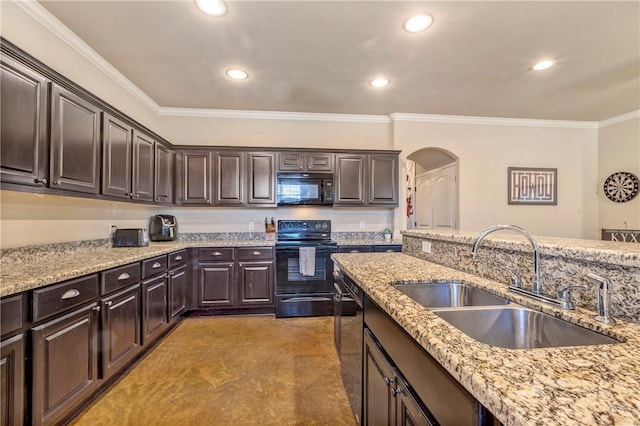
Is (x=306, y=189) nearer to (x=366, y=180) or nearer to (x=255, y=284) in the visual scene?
(x=366, y=180)

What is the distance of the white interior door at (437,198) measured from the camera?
4.55 metres

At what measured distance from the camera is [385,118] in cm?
425

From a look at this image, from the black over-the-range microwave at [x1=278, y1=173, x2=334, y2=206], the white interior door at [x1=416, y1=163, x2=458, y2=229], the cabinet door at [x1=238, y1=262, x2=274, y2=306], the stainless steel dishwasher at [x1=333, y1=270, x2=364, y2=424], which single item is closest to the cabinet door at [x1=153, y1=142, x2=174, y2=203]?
the cabinet door at [x1=238, y1=262, x2=274, y2=306]

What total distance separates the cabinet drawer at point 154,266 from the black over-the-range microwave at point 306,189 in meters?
1.52

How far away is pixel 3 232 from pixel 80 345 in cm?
89

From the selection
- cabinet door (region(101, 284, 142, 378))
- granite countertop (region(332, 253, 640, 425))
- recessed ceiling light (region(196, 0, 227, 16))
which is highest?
recessed ceiling light (region(196, 0, 227, 16))

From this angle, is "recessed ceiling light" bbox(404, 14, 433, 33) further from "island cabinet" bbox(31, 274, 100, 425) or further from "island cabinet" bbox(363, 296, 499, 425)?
"island cabinet" bbox(31, 274, 100, 425)

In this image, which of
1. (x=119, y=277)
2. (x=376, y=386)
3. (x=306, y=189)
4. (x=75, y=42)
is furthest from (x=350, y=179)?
(x=75, y=42)

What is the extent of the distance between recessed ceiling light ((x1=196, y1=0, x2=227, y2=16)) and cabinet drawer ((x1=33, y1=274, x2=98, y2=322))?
6.34 feet

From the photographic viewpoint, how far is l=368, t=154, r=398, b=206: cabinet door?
3910 millimetres

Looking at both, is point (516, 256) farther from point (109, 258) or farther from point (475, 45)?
point (109, 258)

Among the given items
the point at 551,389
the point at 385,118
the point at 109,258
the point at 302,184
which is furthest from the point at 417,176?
the point at 551,389

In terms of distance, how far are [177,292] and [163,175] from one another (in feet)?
4.44

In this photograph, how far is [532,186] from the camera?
435cm
